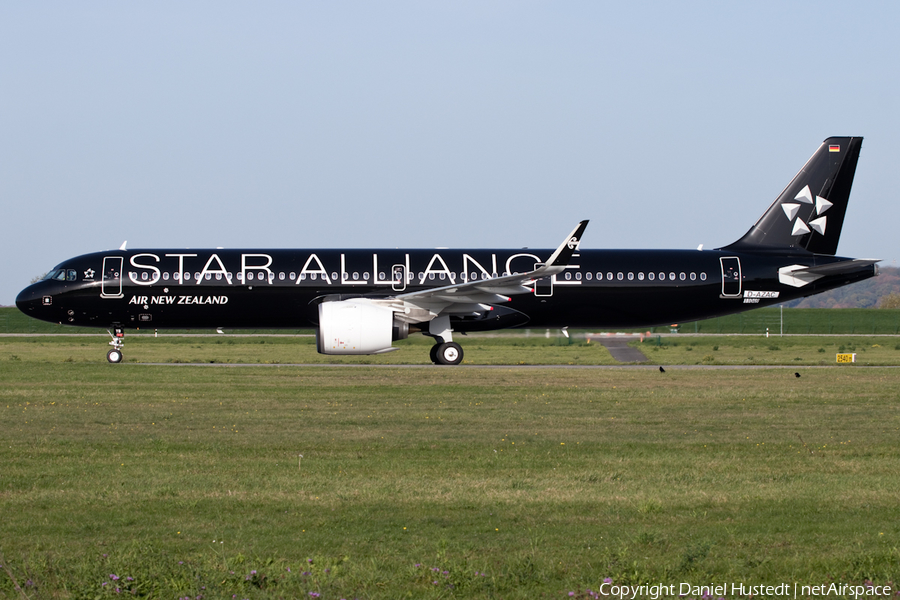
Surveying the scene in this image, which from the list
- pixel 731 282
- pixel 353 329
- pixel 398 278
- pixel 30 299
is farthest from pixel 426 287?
pixel 30 299

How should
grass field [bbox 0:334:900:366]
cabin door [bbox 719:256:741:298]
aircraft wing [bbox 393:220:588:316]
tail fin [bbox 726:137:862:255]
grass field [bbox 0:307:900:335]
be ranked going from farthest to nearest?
grass field [bbox 0:307:900:335]
grass field [bbox 0:334:900:366]
tail fin [bbox 726:137:862:255]
cabin door [bbox 719:256:741:298]
aircraft wing [bbox 393:220:588:316]

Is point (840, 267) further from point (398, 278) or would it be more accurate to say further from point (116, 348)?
point (116, 348)

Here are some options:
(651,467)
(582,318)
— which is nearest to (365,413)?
(651,467)

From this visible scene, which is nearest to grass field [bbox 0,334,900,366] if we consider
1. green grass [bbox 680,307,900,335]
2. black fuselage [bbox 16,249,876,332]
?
black fuselage [bbox 16,249,876,332]

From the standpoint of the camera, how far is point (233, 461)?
37.7ft

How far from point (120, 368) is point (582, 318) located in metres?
14.9

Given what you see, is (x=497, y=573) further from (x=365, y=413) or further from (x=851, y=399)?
(x=851, y=399)

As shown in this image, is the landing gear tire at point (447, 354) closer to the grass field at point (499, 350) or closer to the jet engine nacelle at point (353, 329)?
the grass field at point (499, 350)

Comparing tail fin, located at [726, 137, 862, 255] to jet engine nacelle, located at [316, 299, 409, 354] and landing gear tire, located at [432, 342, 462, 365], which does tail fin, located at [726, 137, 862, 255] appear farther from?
jet engine nacelle, located at [316, 299, 409, 354]

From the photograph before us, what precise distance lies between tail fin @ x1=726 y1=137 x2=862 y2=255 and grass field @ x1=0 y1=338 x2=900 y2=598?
14724 millimetres

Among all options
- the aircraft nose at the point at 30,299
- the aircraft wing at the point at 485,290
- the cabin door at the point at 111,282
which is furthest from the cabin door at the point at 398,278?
the aircraft nose at the point at 30,299

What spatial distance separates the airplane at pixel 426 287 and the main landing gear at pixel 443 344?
0.04 m

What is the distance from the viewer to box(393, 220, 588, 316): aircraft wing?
2738 cm

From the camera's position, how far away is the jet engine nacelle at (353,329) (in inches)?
1071
